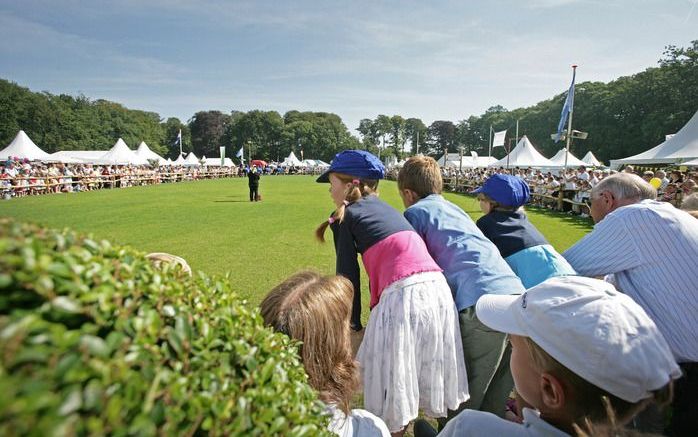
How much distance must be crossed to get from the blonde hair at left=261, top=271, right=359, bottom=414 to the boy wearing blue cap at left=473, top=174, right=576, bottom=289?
1792 millimetres

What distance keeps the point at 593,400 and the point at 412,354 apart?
1.39 m

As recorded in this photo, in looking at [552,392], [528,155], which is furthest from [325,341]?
[528,155]

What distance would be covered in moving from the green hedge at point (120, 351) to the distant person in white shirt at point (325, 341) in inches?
38.5

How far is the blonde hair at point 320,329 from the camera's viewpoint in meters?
2.12

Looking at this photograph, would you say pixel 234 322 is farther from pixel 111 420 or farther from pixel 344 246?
pixel 344 246

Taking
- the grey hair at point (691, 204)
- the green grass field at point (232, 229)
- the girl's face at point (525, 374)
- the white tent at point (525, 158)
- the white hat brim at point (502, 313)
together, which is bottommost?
the green grass field at point (232, 229)

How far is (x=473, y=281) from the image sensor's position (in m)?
3.08

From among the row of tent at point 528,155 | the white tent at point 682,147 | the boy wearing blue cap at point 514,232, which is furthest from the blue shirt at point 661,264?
the white tent at point 682,147

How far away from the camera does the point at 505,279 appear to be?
10.0 ft

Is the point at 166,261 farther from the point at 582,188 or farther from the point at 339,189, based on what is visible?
the point at 582,188

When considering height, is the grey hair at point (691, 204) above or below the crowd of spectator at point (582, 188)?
above

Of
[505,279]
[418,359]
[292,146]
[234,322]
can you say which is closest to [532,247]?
[505,279]

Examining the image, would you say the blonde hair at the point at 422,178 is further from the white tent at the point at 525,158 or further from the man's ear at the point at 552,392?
the white tent at the point at 525,158

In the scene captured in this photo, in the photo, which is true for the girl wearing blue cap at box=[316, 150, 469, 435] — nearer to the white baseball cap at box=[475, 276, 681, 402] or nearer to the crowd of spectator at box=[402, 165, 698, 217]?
the white baseball cap at box=[475, 276, 681, 402]
